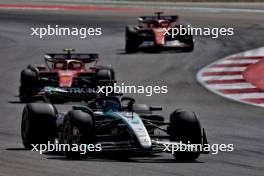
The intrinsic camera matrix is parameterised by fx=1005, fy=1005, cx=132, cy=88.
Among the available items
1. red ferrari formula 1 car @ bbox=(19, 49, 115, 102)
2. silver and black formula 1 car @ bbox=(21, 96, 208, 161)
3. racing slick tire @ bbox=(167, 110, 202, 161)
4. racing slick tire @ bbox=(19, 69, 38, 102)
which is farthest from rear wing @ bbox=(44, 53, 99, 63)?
racing slick tire @ bbox=(167, 110, 202, 161)

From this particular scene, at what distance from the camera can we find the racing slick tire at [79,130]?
13.7m

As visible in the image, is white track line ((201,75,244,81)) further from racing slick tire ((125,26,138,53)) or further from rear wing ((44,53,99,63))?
racing slick tire ((125,26,138,53))

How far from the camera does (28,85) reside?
22984mm

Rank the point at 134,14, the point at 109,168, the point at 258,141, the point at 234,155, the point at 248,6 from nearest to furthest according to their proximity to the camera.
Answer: the point at 109,168, the point at 234,155, the point at 258,141, the point at 134,14, the point at 248,6

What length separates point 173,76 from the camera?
27.0 m

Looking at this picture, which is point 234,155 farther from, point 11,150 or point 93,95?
point 93,95

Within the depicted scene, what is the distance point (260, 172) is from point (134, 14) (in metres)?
34.5

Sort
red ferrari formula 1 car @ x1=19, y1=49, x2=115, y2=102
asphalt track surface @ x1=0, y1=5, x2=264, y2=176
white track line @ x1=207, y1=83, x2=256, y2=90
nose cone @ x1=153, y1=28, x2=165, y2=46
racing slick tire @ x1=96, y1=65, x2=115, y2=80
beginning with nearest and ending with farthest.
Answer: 1. asphalt track surface @ x1=0, y1=5, x2=264, y2=176
2. red ferrari formula 1 car @ x1=19, y1=49, x2=115, y2=102
3. racing slick tire @ x1=96, y1=65, x2=115, y2=80
4. white track line @ x1=207, y1=83, x2=256, y2=90
5. nose cone @ x1=153, y1=28, x2=165, y2=46

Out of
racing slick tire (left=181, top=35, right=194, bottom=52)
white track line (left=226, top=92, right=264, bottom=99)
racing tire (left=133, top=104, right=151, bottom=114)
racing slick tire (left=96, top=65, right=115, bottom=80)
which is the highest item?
racing slick tire (left=181, top=35, right=194, bottom=52)

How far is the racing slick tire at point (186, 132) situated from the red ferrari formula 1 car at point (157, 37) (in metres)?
17.5

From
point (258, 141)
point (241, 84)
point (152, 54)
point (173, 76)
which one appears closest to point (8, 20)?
point (152, 54)

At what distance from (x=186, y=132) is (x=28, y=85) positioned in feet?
31.1

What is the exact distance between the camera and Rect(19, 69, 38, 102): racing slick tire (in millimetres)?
22938

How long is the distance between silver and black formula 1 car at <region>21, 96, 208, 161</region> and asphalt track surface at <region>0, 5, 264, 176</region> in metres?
0.23
